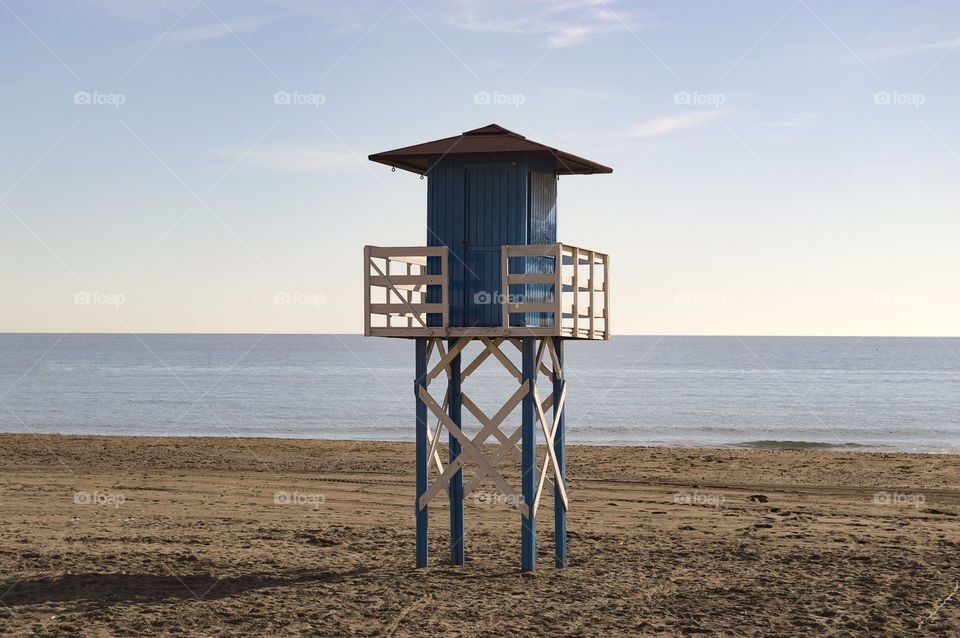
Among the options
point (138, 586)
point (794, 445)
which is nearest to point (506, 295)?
point (138, 586)

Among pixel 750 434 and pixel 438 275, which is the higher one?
pixel 438 275

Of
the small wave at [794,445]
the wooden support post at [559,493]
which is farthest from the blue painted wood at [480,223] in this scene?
the small wave at [794,445]

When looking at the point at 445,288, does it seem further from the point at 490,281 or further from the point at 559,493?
the point at 559,493

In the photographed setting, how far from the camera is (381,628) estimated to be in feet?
38.4

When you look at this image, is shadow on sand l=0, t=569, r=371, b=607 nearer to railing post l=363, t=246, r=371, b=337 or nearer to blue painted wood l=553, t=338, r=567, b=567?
blue painted wood l=553, t=338, r=567, b=567

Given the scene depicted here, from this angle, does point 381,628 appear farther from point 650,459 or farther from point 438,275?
point 650,459

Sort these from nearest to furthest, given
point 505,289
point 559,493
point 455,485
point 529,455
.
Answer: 1. point 505,289
2. point 529,455
3. point 559,493
4. point 455,485

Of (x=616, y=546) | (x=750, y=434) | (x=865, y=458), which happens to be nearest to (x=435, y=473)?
(x=616, y=546)

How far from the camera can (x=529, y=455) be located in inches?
554

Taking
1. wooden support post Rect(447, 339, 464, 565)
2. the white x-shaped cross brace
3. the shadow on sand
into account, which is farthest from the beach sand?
the white x-shaped cross brace

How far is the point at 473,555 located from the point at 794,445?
1044 inches

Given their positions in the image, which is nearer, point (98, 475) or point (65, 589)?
point (65, 589)

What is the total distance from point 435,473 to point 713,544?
31.2 ft

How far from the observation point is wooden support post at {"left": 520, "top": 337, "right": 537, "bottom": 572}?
13.9 meters
